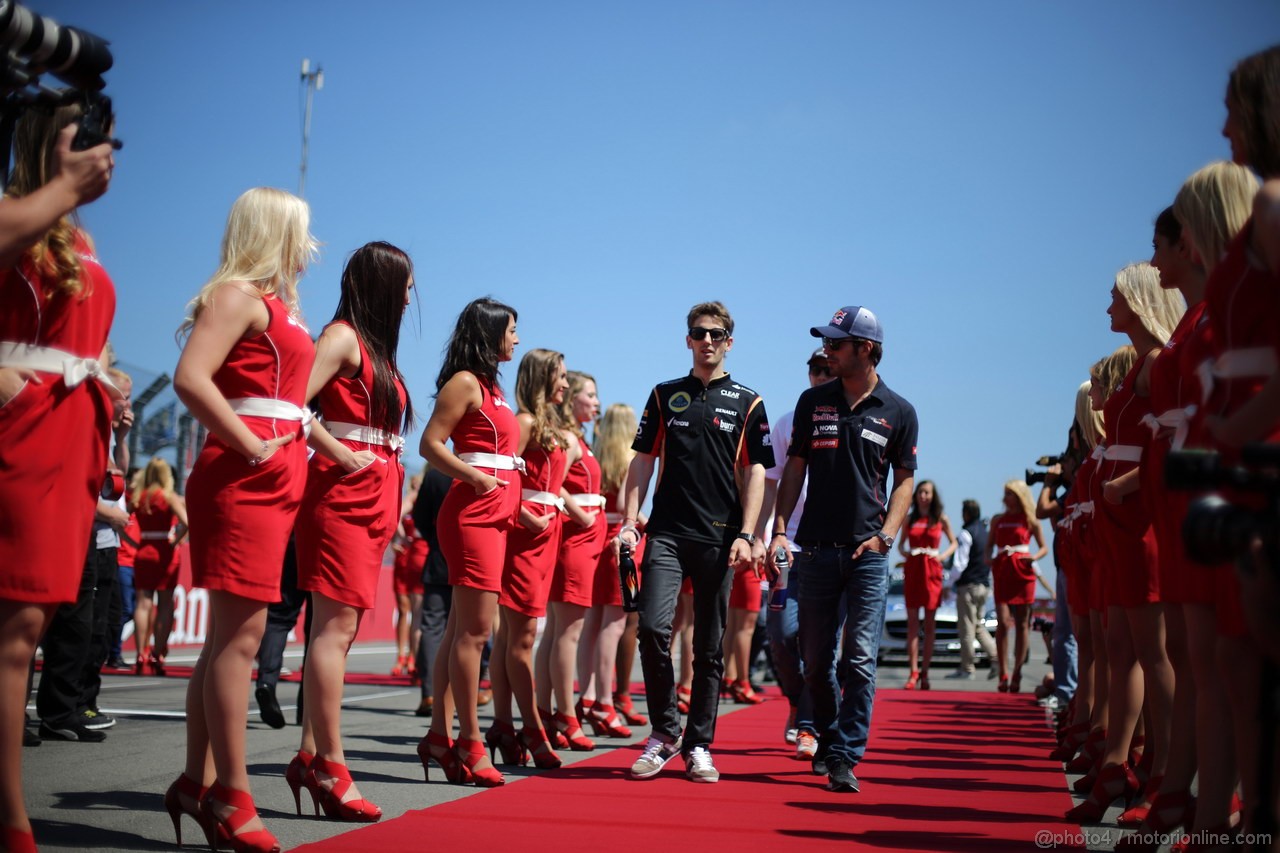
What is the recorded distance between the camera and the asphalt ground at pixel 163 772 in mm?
4387

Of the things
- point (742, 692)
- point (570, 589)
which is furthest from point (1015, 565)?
point (570, 589)

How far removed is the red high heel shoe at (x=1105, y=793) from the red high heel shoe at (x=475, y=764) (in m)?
2.44

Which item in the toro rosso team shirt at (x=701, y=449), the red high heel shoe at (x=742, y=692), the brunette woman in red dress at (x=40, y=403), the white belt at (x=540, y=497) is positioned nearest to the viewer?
the brunette woman in red dress at (x=40, y=403)

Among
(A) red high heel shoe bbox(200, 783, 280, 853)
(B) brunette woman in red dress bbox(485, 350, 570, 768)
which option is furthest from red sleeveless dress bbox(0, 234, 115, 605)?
(B) brunette woman in red dress bbox(485, 350, 570, 768)

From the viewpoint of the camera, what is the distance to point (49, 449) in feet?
10.7

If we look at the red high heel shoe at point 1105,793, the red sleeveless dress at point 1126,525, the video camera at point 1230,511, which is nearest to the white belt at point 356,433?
the red sleeveless dress at point 1126,525

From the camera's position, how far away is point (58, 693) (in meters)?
7.07

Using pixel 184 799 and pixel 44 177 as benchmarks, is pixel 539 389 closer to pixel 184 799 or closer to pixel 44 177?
pixel 184 799

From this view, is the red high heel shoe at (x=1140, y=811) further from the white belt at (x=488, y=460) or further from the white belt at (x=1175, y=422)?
the white belt at (x=488, y=460)

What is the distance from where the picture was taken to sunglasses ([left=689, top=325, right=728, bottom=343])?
6613 millimetres

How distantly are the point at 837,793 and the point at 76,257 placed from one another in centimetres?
405

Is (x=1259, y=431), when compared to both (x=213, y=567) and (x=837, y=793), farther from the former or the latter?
(x=837, y=793)

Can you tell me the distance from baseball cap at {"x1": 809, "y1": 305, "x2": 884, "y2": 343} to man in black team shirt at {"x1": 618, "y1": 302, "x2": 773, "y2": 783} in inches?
A: 21.0

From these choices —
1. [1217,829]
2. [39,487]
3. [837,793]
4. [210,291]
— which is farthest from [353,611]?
[1217,829]
